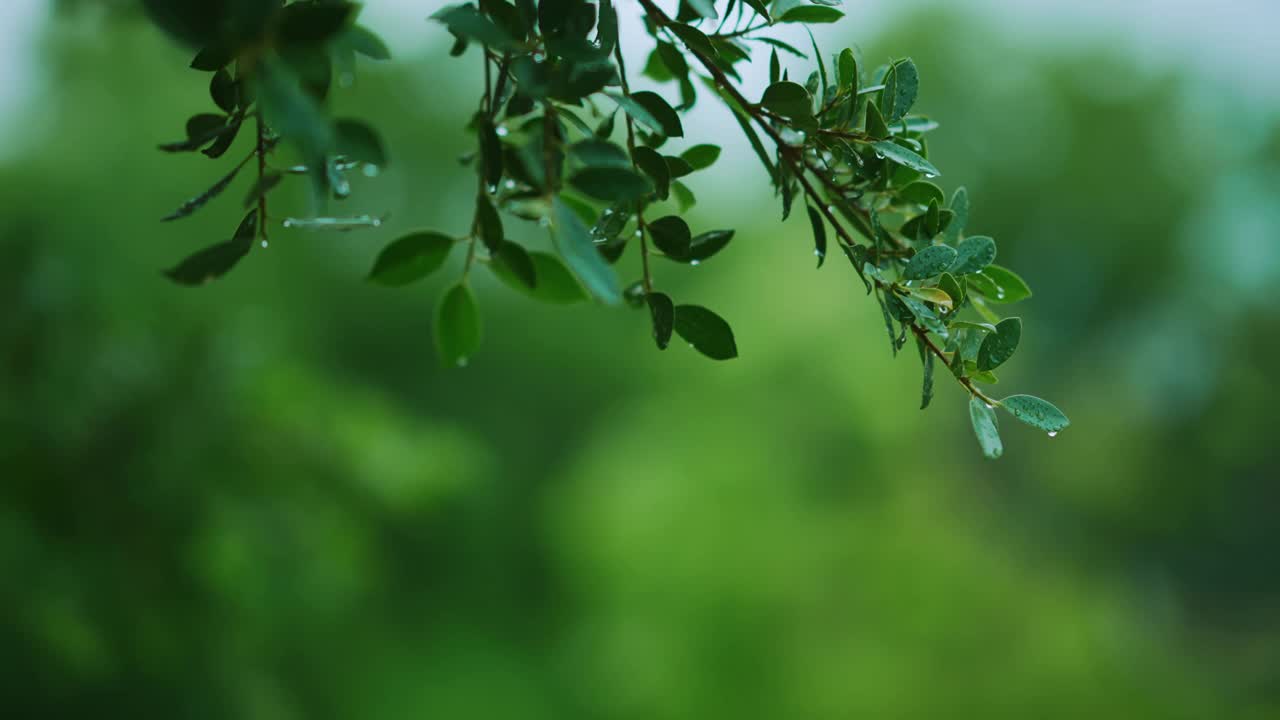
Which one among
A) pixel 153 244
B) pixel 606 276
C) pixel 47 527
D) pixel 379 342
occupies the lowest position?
pixel 379 342

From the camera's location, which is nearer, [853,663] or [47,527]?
[47,527]

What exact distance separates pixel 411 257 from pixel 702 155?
0.22m

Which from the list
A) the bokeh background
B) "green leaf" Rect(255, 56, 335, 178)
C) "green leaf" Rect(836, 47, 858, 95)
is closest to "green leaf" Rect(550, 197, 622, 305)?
"green leaf" Rect(255, 56, 335, 178)

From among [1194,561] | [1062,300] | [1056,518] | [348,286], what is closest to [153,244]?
[348,286]

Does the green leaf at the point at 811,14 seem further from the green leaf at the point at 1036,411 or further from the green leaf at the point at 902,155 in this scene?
the green leaf at the point at 1036,411

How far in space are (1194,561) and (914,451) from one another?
88.5 inches

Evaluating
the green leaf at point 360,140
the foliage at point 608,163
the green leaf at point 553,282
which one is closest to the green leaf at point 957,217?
the foliage at point 608,163

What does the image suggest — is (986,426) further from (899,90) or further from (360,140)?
(360,140)

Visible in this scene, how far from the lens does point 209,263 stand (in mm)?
442

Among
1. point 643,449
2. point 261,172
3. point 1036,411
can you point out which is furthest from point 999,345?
point 643,449

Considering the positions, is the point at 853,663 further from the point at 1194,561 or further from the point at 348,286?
the point at 348,286

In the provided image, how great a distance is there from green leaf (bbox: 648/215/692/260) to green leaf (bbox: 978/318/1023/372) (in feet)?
0.55

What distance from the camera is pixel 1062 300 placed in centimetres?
761

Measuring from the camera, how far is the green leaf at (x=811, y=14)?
576 millimetres
